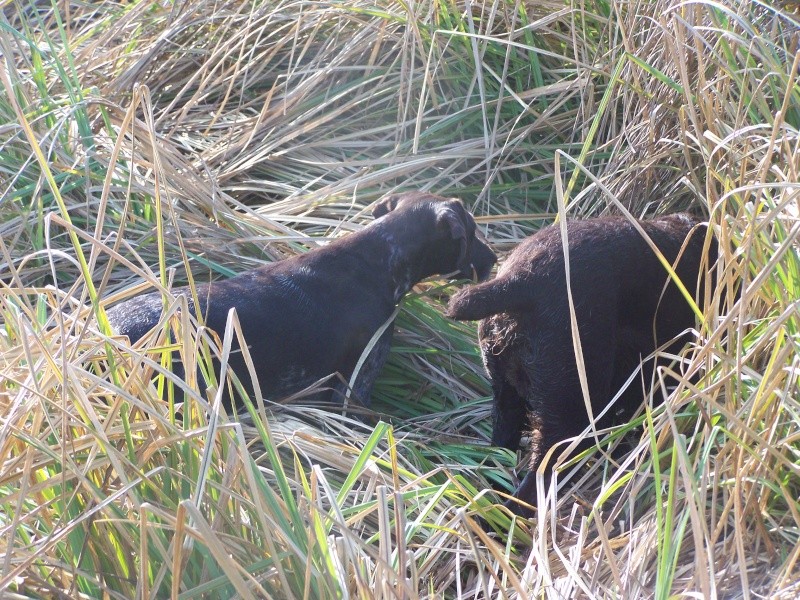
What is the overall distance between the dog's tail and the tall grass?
1.05ft

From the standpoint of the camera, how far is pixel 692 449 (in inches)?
103

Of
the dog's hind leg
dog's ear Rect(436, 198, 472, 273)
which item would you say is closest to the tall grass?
the dog's hind leg

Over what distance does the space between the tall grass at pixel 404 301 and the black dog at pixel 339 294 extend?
0.19 m

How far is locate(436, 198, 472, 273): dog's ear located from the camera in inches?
163

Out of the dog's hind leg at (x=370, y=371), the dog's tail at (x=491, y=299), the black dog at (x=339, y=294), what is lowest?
the dog's hind leg at (x=370, y=371)

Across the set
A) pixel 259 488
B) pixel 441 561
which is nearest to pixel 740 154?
pixel 441 561

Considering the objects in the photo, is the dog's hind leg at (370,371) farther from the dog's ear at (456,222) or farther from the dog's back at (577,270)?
the dog's back at (577,270)

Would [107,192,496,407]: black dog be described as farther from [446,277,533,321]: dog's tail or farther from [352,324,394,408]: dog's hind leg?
[446,277,533,321]: dog's tail

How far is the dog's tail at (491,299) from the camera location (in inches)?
125

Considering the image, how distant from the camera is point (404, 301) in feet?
14.7

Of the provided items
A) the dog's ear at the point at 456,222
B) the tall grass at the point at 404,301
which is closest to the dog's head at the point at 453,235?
the dog's ear at the point at 456,222

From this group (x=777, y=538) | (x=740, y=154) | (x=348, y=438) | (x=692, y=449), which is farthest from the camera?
(x=348, y=438)

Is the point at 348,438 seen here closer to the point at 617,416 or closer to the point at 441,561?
the point at 441,561

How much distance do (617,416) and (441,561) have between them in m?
1.21
